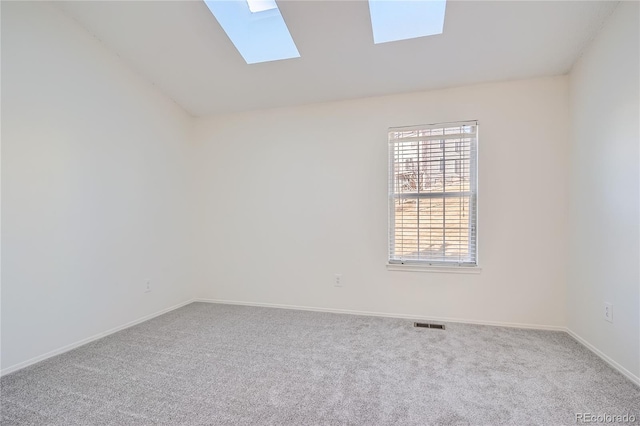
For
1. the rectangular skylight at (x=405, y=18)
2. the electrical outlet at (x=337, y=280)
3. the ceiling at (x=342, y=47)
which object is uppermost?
the rectangular skylight at (x=405, y=18)

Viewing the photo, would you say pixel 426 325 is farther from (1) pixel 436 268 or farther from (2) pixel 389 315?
(1) pixel 436 268

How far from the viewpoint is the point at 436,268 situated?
283 cm

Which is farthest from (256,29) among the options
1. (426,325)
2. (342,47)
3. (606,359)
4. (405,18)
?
(606,359)

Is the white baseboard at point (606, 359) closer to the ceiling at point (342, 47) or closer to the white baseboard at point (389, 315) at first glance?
the white baseboard at point (389, 315)

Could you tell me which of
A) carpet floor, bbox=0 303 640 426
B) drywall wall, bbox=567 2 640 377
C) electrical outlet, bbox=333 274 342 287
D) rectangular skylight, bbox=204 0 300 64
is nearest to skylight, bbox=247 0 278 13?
rectangular skylight, bbox=204 0 300 64

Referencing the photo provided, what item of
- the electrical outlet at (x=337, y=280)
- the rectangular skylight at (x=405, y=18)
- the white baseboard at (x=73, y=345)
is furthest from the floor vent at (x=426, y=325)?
the white baseboard at (x=73, y=345)

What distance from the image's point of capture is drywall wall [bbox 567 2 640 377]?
1766 millimetres

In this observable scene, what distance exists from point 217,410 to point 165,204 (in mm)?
2407

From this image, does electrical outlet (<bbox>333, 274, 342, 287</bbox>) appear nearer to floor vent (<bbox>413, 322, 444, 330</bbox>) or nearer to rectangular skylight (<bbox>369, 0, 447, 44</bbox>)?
floor vent (<bbox>413, 322, 444, 330</bbox>)

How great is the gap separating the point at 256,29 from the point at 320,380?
9.48 feet

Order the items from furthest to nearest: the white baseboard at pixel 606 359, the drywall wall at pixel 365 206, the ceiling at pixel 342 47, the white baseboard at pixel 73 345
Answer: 1. the drywall wall at pixel 365 206
2. the ceiling at pixel 342 47
3. the white baseboard at pixel 73 345
4. the white baseboard at pixel 606 359

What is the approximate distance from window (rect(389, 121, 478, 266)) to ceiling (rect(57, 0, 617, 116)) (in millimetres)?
513

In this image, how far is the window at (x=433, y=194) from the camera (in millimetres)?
2785

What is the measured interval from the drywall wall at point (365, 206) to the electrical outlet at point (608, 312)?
1.90 ft
